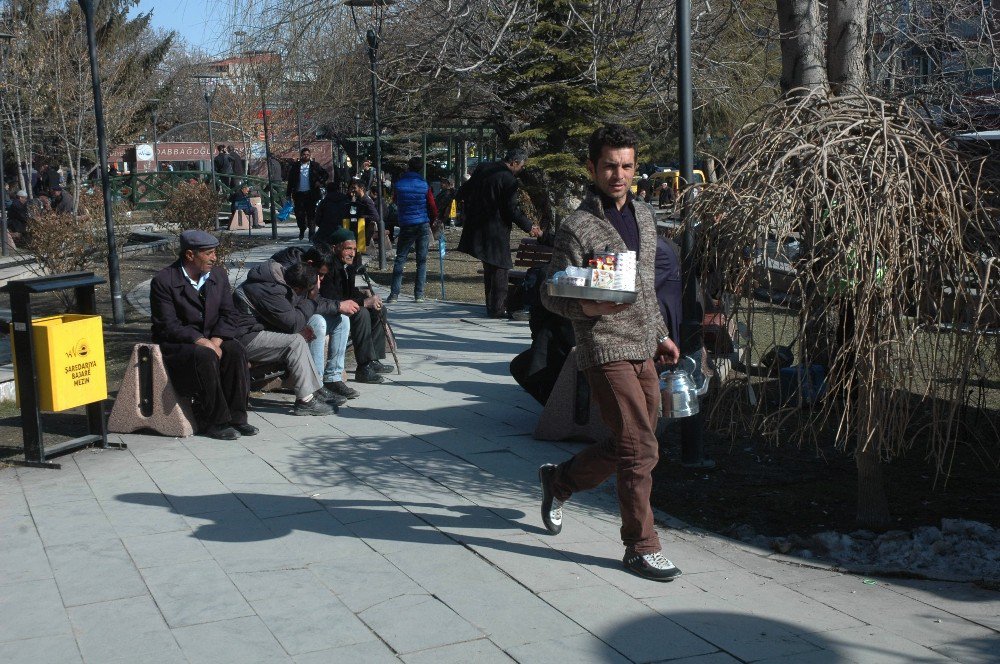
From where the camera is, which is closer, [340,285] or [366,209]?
[340,285]

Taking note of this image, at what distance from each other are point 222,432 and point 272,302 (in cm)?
115

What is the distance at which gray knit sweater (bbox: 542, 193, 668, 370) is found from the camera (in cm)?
452

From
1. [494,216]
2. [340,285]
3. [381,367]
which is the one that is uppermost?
[494,216]

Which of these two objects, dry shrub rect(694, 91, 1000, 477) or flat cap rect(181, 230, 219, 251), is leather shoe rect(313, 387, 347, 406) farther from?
dry shrub rect(694, 91, 1000, 477)

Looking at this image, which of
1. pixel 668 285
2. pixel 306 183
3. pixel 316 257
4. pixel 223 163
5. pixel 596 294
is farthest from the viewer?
pixel 223 163

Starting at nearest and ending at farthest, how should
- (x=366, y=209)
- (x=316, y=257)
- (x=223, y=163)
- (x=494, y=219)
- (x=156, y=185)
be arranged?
1. (x=316, y=257)
2. (x=494, y=219)
3. (x=366, y=209)
4. (x=223, y=163)
5. (x=156, y=185)

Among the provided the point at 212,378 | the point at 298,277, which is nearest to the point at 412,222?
the point at 298,277

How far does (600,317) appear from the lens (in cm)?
452

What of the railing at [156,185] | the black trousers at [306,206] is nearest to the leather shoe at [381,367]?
the black trousers at [306,206]

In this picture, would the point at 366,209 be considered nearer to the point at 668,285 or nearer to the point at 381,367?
the point at 381,367

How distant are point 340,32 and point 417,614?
30.0ft

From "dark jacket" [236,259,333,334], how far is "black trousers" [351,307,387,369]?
721 millimetres

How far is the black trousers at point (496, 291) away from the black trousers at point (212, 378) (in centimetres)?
537

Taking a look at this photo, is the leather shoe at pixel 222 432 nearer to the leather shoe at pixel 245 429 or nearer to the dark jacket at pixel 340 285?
the leather shoe at pixel 245 429
